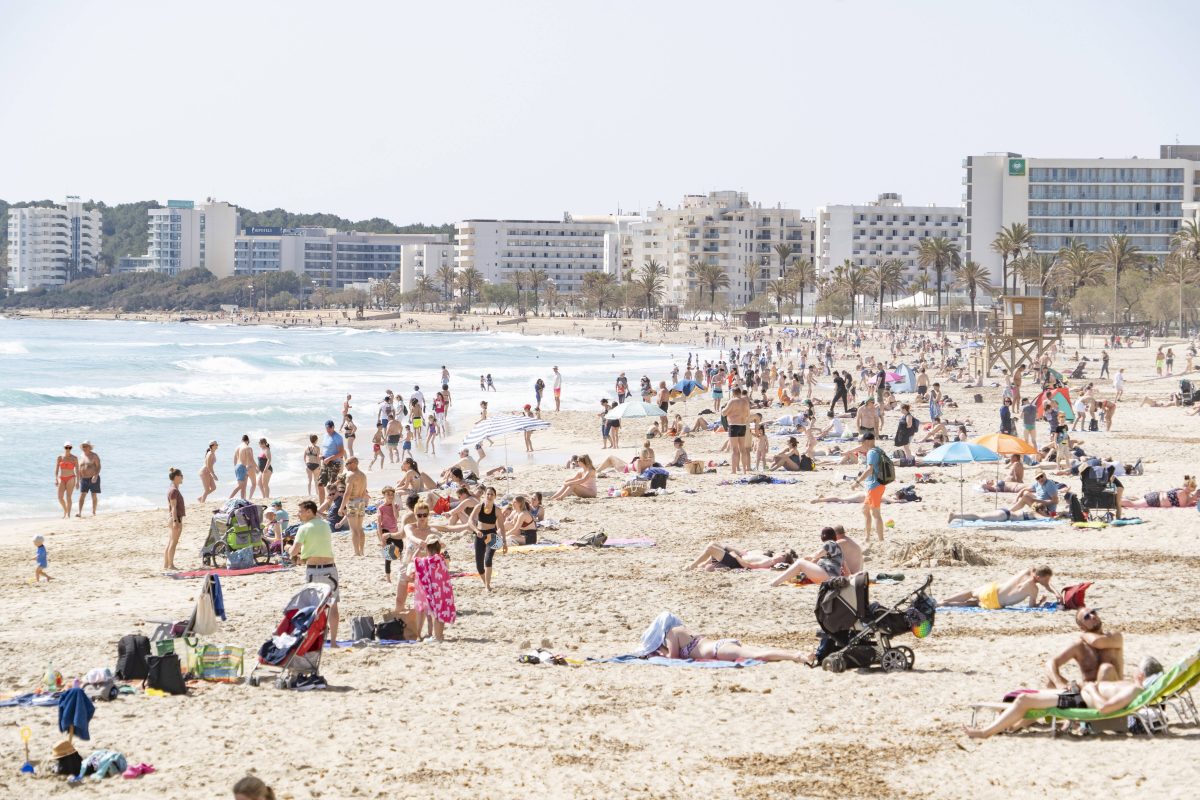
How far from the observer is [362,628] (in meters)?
11.1

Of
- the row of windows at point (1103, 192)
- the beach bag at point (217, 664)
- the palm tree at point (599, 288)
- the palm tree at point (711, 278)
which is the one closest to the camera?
the beach bag at point (217, 664)

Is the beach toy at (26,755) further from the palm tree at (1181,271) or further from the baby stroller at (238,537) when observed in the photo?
the palm tree at (1181,271)

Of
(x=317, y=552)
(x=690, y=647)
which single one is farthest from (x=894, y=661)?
(x=317, y=552)

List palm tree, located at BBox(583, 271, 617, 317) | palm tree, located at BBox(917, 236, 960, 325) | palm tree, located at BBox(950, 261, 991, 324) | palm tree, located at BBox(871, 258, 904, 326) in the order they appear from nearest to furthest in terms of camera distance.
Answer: palm tree, located at BBox(950, 261, 991, 324)
palm tree, located at BBox(917, 236, 960, 325)
palm tree, located at BBox(871, 258, 904, 326)
palm tree, located at BBox(583, 271, 617, 317)

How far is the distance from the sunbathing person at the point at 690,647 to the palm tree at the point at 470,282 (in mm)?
150576

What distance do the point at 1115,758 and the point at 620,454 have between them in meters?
20.3

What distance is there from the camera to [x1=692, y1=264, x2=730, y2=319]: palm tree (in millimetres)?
134625

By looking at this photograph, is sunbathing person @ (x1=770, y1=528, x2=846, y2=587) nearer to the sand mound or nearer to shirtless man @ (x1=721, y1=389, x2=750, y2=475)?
the sand mound

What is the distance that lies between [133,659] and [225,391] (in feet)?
155

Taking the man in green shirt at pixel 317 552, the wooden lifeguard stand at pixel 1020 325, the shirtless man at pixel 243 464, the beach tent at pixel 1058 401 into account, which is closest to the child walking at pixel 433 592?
the man in green shirt at pixel 317 552

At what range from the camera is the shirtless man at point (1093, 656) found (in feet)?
27.4

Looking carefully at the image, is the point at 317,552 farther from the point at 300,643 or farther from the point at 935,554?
the point at 935,554

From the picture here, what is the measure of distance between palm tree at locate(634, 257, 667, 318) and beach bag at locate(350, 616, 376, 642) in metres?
123

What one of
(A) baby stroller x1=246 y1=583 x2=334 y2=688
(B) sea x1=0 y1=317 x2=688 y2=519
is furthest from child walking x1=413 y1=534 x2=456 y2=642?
(B) sea x1=0 y1=317 x2=688 y2=519
